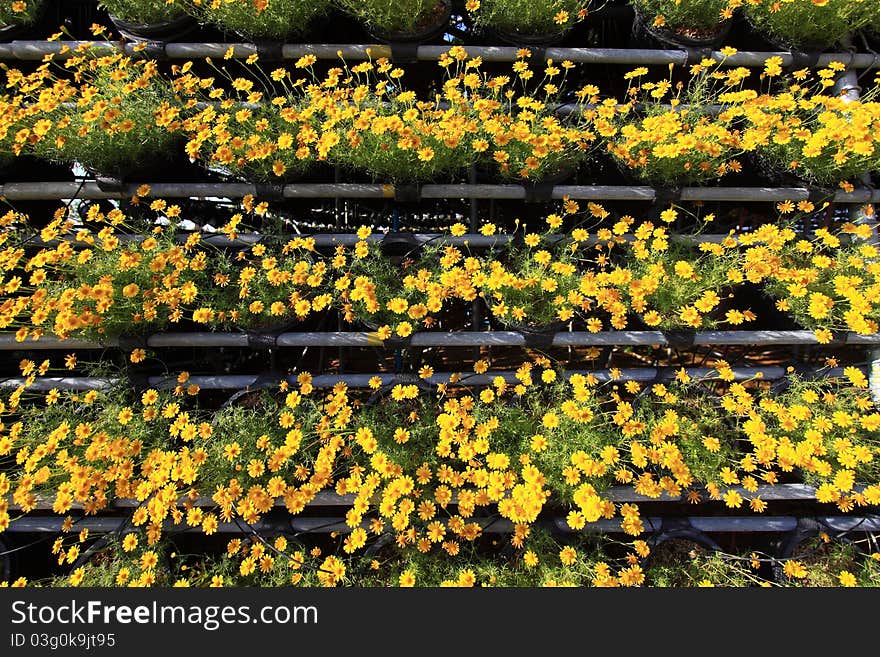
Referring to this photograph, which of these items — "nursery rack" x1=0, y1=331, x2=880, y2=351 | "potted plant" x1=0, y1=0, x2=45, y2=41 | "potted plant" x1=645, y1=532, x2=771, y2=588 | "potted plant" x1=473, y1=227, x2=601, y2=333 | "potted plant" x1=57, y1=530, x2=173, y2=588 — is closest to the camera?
"potted plant" x1=57, y1=530, x2=173, y2=588

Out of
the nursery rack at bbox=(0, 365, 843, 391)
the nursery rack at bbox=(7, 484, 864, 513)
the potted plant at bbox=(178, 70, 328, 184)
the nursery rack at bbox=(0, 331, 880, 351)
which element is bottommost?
the nursery rack at bbox=(7, 484, 864, 513)

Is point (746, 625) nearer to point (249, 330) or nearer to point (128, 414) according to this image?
point (249, 330)

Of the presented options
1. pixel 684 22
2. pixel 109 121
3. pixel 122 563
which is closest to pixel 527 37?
pixel 684 22

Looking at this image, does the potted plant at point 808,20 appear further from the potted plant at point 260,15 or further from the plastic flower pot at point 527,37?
the potted plant at point 260,15

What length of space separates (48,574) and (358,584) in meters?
1.53

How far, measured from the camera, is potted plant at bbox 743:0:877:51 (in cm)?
197

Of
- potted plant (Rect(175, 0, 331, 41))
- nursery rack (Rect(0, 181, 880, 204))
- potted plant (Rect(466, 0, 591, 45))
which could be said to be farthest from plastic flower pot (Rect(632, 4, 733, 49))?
potted plant (Rect(175, 0, 331, 41))

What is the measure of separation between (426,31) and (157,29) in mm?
1289

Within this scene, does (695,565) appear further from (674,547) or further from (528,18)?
(528,18)

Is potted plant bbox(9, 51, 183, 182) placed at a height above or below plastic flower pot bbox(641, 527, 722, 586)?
above

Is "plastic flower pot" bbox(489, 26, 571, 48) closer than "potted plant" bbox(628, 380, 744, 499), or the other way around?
"potted plant" bbox(628, 380, 744, 499)

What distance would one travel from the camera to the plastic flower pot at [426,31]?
2037mm

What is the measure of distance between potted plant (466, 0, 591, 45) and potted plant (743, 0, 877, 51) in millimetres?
859

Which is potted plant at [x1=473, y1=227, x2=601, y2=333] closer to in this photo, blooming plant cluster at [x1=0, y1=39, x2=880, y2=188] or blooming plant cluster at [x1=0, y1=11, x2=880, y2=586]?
blooming plant cluster at [x1=0, y1=11, x2=880, y2=586]
